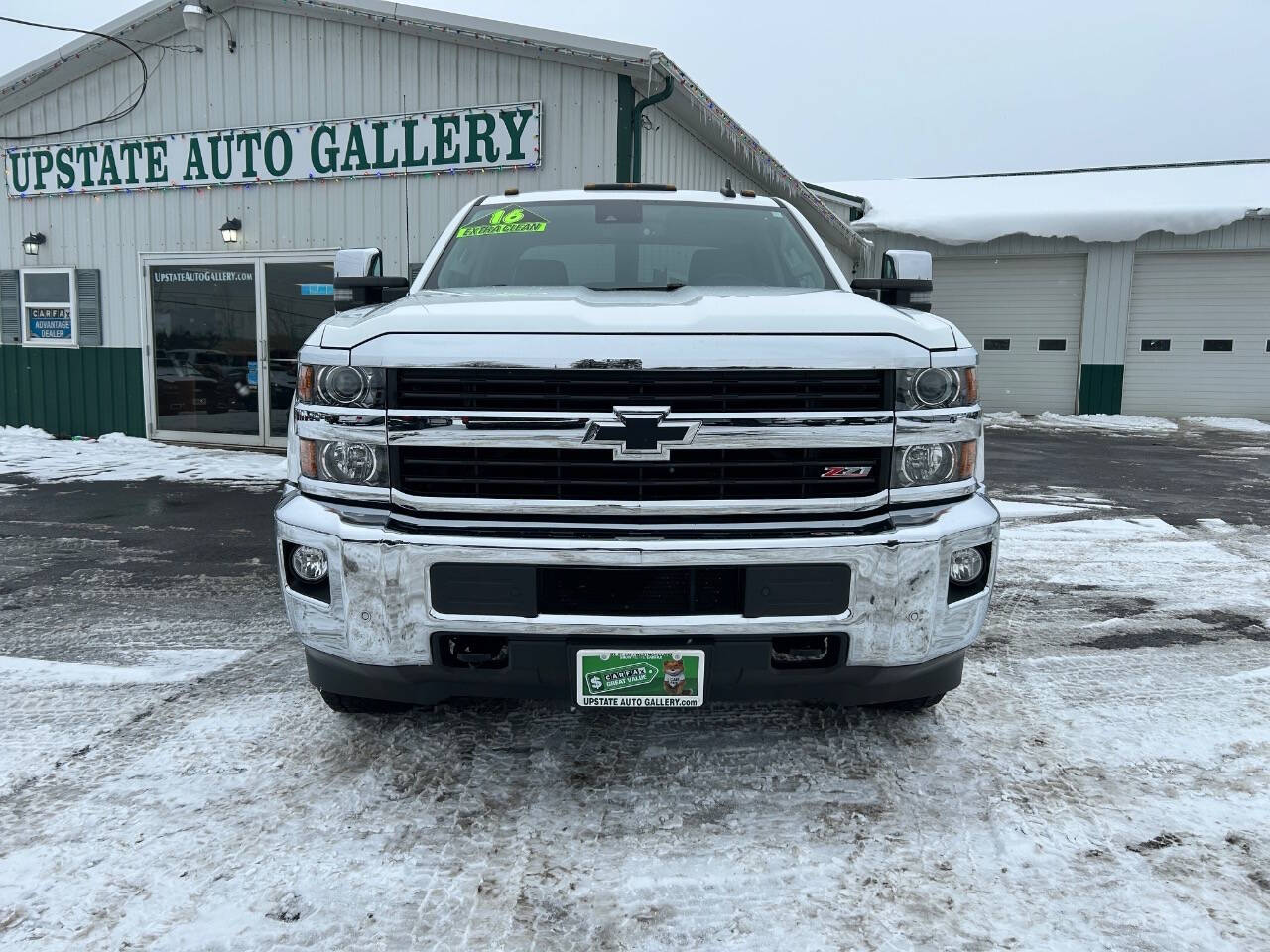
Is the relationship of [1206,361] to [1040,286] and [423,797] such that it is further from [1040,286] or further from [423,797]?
[423,797]

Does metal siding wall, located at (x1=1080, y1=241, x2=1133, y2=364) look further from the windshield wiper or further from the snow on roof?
the windshield wiper

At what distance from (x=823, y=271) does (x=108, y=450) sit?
32.3ft

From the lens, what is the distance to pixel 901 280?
11.4 feet

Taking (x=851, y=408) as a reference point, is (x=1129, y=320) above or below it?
above

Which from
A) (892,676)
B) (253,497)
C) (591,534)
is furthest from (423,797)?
(253,497)

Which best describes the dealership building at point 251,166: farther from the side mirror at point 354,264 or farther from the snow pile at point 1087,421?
the snow pile at point 1087,421

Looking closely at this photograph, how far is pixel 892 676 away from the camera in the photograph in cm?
253

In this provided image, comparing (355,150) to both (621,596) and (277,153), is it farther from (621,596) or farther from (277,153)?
(621,596)

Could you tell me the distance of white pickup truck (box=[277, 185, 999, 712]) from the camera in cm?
240

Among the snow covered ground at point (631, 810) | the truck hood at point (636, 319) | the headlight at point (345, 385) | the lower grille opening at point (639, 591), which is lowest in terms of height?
the snow covered ground at point (631, 810)

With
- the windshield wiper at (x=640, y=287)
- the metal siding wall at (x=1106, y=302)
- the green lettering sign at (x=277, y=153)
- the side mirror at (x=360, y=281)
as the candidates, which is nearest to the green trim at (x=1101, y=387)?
the metal siding wall at (x=1106, y=302)

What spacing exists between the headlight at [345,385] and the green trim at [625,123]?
639 cm

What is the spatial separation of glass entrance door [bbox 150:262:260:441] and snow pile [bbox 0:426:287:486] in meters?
0.42

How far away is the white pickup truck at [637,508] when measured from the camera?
7.87 ft
